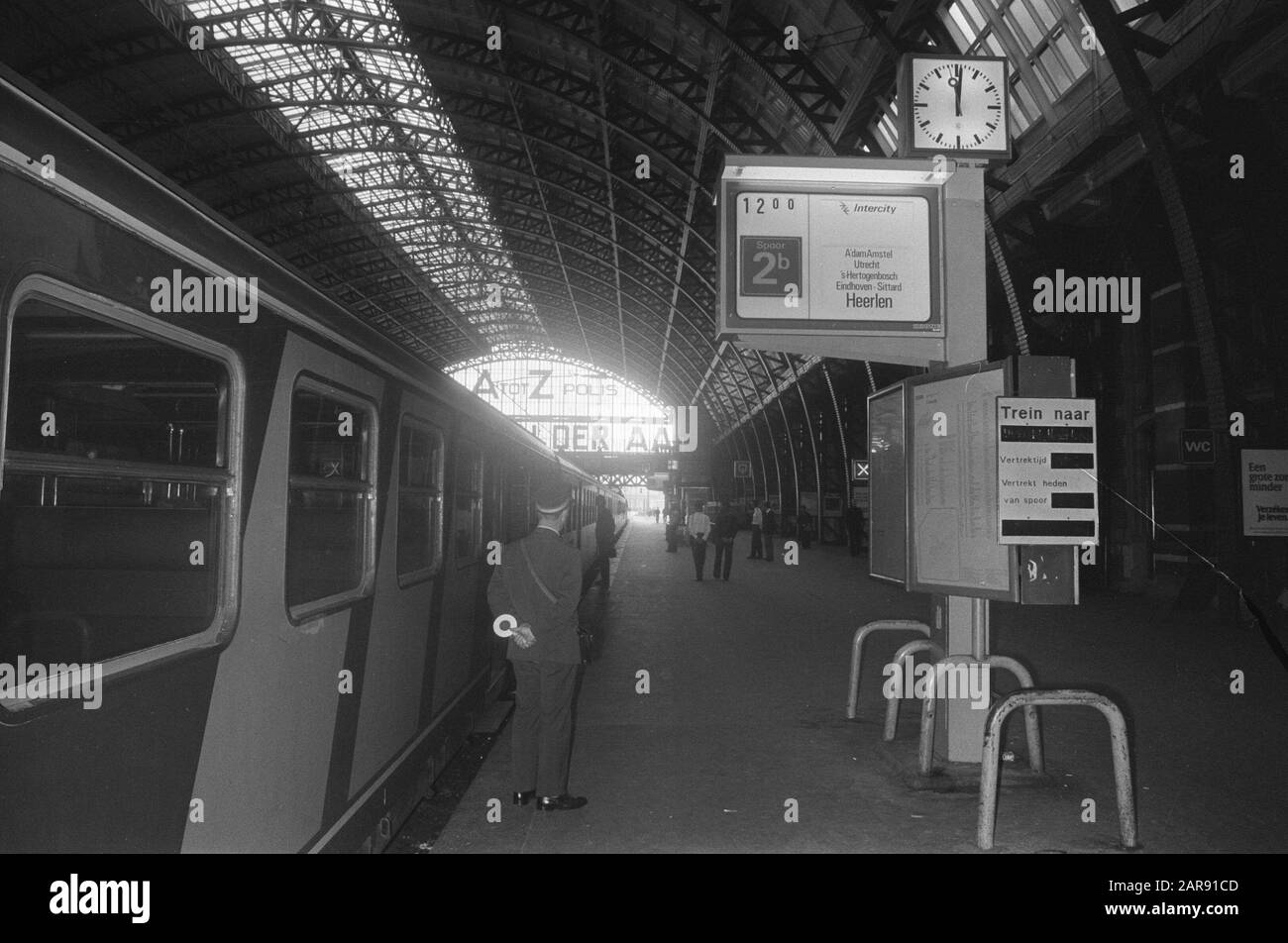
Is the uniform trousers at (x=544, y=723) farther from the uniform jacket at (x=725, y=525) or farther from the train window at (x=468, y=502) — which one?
A: the uniform jacket at (x=725, y=525)

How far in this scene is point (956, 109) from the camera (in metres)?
6.10

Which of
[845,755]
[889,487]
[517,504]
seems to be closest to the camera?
[845,755]

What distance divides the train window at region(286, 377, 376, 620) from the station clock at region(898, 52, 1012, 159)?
4.10 m

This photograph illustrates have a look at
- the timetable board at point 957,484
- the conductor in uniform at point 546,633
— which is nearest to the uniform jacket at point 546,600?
the conductor in uniform at point 546,633

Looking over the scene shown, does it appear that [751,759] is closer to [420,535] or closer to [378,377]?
[420,535]

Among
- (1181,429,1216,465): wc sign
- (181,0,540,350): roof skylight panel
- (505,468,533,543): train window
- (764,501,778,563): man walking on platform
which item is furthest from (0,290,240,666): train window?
(764,501,778,563): man walking on platform

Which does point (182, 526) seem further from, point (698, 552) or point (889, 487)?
point (698, 552)

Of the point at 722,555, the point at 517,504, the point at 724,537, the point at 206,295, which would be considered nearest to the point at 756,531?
the point at 722,555

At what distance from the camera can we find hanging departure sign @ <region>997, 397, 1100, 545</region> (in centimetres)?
513

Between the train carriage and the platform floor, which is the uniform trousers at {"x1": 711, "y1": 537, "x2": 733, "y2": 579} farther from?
the train carriage

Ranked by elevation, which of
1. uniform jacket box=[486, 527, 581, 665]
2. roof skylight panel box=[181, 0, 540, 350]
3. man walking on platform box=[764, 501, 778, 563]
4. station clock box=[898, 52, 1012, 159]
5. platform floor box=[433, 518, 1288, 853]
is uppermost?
roof skylight panel box=[181, 0, 540, 350]

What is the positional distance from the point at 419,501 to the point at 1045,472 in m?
3.52

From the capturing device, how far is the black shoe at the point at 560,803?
5.02m
